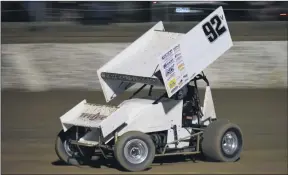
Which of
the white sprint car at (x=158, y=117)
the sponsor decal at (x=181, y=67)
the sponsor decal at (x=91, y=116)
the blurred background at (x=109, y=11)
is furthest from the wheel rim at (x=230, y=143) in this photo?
the blurred background at (x=109, y=11)

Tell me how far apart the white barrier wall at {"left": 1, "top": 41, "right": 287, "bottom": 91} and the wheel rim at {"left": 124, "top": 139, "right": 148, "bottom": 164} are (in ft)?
18.2

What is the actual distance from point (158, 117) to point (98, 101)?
435cm

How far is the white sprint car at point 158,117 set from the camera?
7484 mm

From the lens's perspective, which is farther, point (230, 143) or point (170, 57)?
point (230, 143)

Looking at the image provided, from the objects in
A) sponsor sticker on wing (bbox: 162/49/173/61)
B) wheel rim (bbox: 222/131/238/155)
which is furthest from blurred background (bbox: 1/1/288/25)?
sponsor sticker on wing (bbox: 162/49/173/61)

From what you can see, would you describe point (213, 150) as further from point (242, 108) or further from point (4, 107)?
point (4, 107)

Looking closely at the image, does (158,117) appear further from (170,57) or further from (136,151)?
(170,57)

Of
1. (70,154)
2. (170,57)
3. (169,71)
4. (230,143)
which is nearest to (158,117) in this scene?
(169,71)

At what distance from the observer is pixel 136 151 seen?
24.6 ft

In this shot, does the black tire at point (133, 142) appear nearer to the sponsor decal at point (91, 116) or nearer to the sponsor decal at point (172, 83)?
the sponsor decal at point (91, 116)

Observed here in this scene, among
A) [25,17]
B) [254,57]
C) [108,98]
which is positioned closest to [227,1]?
[254,57]

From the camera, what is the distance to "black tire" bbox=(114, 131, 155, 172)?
7316mm

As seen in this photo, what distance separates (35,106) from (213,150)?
4.72m

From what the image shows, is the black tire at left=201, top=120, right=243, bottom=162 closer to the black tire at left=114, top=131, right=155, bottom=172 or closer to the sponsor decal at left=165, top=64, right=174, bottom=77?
the black tire at left=114, top=131, right=155, bottom=172
